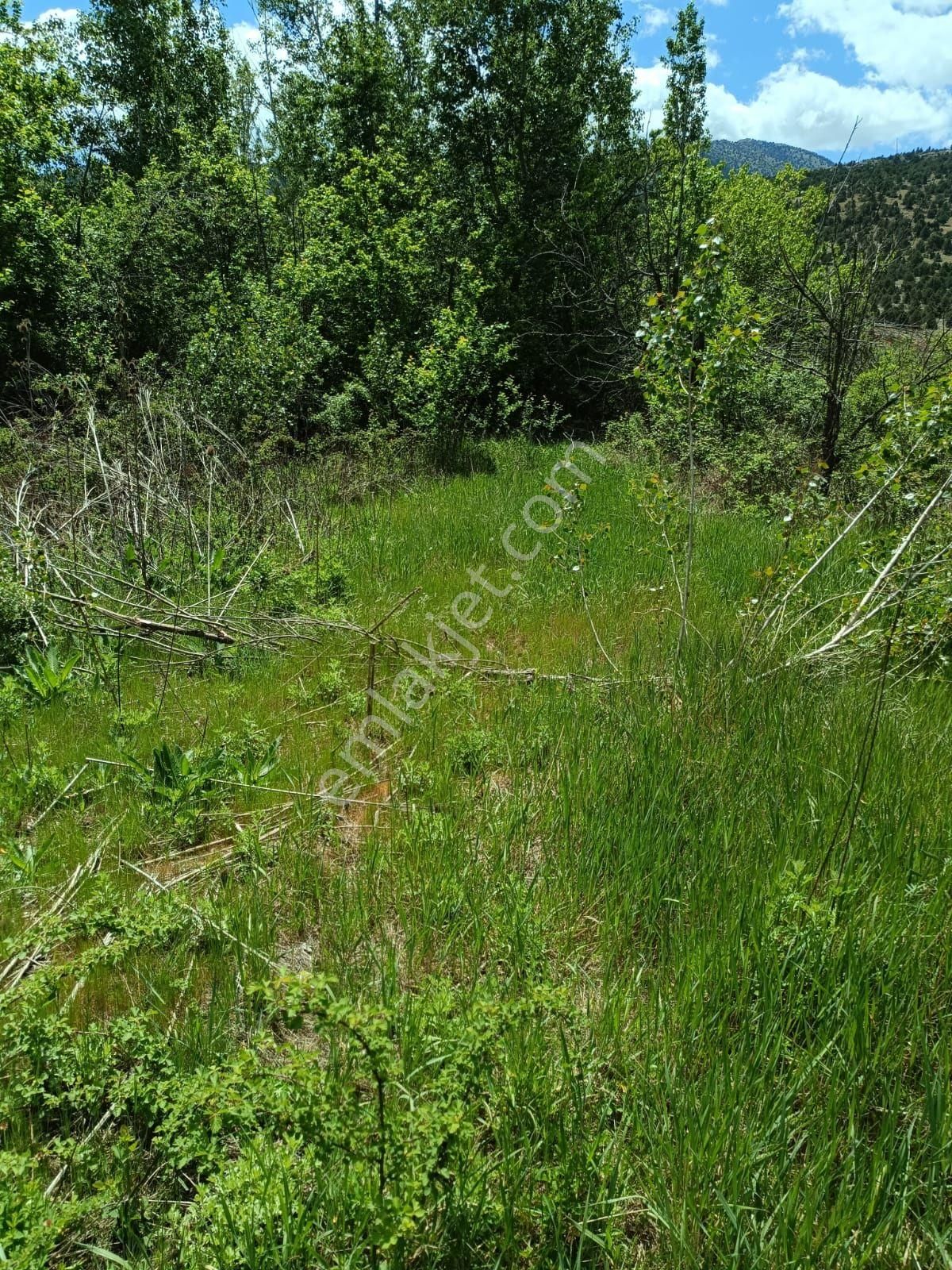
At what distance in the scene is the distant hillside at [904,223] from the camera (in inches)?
263

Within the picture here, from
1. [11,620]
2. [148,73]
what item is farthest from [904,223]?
[148,73]

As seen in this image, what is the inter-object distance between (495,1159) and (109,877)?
5.34ft

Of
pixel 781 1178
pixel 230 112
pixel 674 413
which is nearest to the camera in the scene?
pixel 781 1178

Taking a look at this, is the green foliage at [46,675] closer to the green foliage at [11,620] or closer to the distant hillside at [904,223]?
the green foliage at [11,620]

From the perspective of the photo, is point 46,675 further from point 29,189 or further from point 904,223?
point 29,189

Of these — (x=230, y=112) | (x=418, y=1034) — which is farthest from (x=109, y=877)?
(x=230, y=112)

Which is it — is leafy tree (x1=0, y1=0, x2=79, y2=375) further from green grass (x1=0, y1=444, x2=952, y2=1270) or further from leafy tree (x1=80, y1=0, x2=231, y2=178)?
green grass (x1=0, y1=444, x2=952, y2=1270)

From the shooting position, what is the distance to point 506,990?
6.48ft

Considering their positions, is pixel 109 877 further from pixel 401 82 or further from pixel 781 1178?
pixel 401 82

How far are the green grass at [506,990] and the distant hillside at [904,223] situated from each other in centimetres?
498

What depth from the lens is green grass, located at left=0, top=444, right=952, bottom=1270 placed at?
1.41 m

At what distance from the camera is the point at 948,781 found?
271cm

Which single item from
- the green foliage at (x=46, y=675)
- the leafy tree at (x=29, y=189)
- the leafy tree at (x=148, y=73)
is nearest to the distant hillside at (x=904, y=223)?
the green foliage at (x=46, y=675)

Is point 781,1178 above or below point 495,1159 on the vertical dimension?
above
